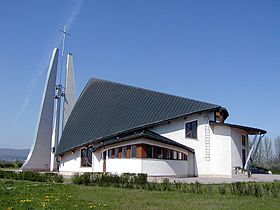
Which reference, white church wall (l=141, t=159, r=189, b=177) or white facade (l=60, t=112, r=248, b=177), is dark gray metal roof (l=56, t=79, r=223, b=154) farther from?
white church wall (l=141, t=159, r=189, b=177)

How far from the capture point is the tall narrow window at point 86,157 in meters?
41.3

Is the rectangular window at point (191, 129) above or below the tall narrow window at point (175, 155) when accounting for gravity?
above

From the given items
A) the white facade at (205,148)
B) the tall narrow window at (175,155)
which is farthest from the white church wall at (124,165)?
the tall narrow window at (175,155)

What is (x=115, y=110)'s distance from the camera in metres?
43.2

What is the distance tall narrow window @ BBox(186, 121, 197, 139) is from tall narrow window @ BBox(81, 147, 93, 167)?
10.8 m

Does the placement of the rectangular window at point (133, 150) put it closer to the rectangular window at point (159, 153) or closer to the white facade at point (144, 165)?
the white facade at point (144, 165)

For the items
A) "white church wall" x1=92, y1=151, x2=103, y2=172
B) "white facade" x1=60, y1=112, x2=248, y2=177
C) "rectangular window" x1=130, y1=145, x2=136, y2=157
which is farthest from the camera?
"white facade" x1=60, y1=112, x2=248, y2=177

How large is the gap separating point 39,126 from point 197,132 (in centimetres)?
2092

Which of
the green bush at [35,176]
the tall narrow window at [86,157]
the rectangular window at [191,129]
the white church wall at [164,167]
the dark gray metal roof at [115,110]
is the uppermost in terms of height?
the dark gray metal roof at [115,110]

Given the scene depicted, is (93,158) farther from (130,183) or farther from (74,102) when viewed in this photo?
(130,183)

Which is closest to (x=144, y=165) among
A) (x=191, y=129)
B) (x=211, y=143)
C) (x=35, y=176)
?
(x=191, y=129)

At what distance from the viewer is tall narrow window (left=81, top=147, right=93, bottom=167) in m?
41.3

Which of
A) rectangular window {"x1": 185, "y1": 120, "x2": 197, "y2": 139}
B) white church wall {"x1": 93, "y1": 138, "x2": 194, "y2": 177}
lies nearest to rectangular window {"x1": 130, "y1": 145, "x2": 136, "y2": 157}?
white church wall {"x1": 93, "y1": 138, "x2": 194, "y2": 177}

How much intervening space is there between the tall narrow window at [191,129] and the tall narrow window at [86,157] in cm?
1078
